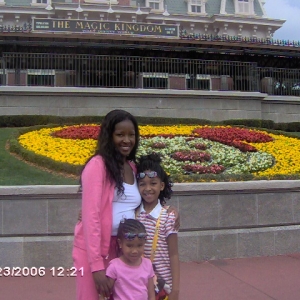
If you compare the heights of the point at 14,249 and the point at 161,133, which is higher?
the point at 161,133

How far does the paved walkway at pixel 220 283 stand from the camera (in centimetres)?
469

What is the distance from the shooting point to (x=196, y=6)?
3947 centimetres

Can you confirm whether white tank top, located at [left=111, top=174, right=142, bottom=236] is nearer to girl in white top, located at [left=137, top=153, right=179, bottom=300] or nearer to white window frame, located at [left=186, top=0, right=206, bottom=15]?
girl in white top, located at [left=137, top=153, right=179, bottom=300]

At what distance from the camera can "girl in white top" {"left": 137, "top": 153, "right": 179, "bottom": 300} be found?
8.86ft

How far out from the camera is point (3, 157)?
902 centimetres

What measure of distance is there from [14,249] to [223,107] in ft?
39.0

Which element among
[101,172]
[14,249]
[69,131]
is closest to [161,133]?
[69,131]

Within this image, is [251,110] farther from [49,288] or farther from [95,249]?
[95,249]

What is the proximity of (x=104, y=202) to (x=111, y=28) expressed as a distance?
17.8 meters

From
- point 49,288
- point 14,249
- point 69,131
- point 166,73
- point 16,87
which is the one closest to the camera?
point 49,288

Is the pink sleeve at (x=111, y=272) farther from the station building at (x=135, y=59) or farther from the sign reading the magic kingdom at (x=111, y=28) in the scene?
the sign reading the magic kingdom at (x=111, y=28)

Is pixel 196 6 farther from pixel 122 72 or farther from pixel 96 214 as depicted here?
pixel 96 214

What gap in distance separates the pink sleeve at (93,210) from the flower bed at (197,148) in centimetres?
431
